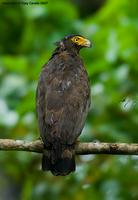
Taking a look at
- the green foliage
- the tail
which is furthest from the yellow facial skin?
the tail

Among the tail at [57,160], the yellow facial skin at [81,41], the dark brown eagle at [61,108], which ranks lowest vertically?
the tail at [57,160]

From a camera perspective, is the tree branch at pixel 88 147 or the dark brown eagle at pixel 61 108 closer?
the tree branch at pixel 88 147

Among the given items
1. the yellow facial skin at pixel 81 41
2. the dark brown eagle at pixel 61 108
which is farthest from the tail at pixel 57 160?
the yellow facial skin at pixel 81 41

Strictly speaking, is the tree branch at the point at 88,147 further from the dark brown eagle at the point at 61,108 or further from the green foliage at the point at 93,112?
the green foliage at the point at 93,112

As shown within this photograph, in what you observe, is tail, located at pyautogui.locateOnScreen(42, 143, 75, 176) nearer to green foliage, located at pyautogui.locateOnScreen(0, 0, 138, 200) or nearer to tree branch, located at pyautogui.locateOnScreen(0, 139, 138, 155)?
tree branch, located at pyautogui.locateOnScreen(0, 139, 138, 155)

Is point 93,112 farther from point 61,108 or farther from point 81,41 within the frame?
point 61,108

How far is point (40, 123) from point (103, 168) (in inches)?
55.2

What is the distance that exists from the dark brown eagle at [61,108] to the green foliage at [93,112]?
422mm

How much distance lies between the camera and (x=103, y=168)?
9.89 meters

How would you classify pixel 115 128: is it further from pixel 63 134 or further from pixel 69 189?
pixel 63 134

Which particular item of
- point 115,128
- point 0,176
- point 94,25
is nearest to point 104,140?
point 115,128

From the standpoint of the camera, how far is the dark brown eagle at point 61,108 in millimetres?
8492

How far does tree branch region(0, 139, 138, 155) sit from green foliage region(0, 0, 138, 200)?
573mm

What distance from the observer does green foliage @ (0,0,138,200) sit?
984 cm
